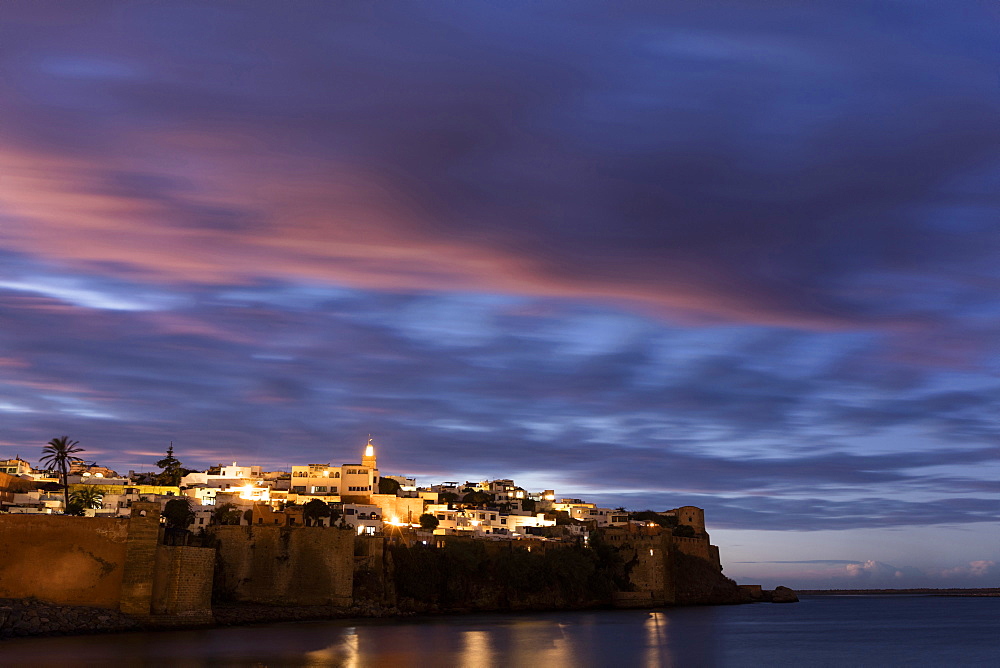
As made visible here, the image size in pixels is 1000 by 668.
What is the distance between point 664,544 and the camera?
69250 mm

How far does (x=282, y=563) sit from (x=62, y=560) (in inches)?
459

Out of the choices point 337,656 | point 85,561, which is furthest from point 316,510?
point 337,656

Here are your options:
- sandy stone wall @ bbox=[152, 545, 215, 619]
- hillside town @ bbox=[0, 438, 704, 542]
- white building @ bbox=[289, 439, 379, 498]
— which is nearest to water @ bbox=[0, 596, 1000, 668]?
sandy stone wall @ bbox=[152, 545, 215, 619]

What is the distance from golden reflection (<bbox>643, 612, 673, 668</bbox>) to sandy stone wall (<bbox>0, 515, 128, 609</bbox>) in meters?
20.1

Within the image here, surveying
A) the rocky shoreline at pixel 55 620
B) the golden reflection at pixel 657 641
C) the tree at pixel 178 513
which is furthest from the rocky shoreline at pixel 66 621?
the golden reflection at pixel 657 641

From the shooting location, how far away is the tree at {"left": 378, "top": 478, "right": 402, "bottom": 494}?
7696cm

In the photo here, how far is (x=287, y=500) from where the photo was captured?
67938 millimetres

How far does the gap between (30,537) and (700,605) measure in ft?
181

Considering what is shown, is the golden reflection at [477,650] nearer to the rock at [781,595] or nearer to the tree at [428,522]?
the tree at [428,522]

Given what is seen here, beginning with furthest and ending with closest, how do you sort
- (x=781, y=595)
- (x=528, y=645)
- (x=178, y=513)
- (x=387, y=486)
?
(x=781, y=595), (x=387, y=486), (x=178, y=513), (x=528, y=645)

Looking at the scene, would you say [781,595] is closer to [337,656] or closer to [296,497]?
[296,497]

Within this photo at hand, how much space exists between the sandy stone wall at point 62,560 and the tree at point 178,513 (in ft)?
60.2

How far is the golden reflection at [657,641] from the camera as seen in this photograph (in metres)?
34.9

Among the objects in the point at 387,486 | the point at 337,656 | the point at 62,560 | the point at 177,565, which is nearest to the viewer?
the point at 337,656
